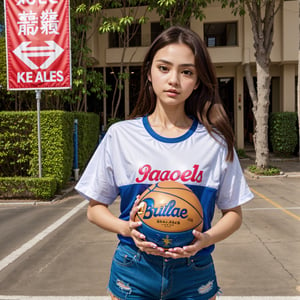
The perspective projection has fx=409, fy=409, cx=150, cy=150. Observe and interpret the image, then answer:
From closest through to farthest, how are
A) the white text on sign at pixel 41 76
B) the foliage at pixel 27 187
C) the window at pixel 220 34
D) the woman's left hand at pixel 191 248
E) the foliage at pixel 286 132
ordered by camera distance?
the woman's left hand at pixel 191 248 → the foliage at pixel 27 187 → the white text on sign at pixel 41 76 → the foliage at pixel 286 132 → the window at pixel 220 34

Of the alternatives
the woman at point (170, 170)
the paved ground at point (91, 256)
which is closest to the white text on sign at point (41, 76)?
the paved ground at point (91, 256)

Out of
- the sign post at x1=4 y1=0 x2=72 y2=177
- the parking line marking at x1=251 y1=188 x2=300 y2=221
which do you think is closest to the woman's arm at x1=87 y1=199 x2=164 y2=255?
the parking line marking at x1=251 y1=188 x2=300 y2=221

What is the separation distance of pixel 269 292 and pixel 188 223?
2.96 m

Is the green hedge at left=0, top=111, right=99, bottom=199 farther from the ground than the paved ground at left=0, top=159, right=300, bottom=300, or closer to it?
farther from the ground

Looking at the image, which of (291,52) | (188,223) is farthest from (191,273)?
(291,52)

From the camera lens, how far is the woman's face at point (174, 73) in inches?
74.5

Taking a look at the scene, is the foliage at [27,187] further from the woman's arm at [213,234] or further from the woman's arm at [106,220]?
the woman's arm at [213,234]

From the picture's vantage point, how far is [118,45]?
21.8 m

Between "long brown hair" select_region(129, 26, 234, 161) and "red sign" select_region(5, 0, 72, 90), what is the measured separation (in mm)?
9270

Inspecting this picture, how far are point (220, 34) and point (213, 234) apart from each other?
20.8 meters

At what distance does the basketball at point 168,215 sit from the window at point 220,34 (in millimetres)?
20297

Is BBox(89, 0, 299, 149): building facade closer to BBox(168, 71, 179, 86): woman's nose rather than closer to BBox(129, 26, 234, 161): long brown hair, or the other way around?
BBox(129, 26, 234, 161): long brown hair

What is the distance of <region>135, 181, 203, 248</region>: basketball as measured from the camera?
168 cm

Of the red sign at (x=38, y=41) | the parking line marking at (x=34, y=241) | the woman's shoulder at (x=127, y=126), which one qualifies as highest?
the red sign at (x=38, y=41)
